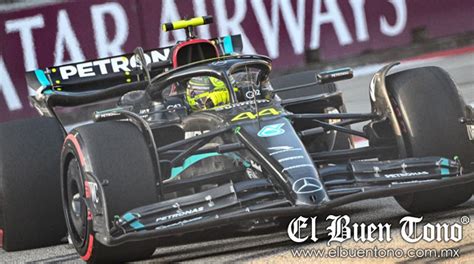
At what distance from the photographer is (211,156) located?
293 inches

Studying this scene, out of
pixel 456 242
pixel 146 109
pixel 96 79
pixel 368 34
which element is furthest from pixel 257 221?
pixel 368 34

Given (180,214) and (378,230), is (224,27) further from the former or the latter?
(180,214)

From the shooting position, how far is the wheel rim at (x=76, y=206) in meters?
6.93

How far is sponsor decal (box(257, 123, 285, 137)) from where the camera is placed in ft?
22.6

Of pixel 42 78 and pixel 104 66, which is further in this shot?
pixel 104 66

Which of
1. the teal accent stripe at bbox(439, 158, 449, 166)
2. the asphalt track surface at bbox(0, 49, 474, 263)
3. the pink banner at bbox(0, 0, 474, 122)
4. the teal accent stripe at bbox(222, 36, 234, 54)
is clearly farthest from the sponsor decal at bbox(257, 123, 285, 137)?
the pink banner at bbox(0, 0, 474, 122)

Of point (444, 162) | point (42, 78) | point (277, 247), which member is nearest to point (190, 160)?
point (277, 247)

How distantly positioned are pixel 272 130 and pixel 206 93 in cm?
102

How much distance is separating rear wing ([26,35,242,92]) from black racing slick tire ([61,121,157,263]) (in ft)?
6.40

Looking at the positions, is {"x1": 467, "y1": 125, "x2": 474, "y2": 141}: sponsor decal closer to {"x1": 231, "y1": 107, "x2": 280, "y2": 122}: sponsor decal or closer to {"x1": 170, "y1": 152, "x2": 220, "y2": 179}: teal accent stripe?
{"x1": 231, "y1": 107, "x2": 280, "y2": 122}: sponsor decal

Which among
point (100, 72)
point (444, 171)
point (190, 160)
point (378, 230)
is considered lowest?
point (378, 230)

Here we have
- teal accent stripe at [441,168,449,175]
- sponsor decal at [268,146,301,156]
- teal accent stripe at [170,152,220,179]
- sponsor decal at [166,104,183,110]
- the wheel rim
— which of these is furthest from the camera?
sponsor decal at [166,104,183,110]

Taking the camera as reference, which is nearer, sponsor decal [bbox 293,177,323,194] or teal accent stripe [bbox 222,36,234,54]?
sponsor decal [bbox 293,177,323,194]

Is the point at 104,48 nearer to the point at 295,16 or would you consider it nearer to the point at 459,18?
the point at 295,16
